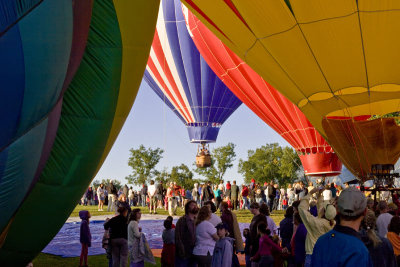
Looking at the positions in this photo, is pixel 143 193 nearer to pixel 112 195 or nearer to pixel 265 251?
pixel 112 195

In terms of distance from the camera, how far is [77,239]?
11.9 meters

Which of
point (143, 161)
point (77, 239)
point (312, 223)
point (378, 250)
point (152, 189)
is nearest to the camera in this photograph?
point (378, 250)

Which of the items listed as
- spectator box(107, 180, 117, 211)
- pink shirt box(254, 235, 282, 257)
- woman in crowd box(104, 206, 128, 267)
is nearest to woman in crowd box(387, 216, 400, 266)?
pink shirt box(254, 235, 282, 257)

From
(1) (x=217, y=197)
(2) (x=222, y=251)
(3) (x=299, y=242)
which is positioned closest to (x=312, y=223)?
(2) (x=222, y=251)

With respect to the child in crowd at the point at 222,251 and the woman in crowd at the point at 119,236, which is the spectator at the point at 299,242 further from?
the woman in crowd at the point at 119,236

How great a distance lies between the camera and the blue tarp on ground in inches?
394

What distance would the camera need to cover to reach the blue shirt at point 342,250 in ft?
8.83

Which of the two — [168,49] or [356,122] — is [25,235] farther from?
[168,49]

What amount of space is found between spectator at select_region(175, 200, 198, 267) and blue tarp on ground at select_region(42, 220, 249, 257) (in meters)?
3.96

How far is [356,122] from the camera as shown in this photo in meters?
7.16

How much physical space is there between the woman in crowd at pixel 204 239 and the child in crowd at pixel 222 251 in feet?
1.24

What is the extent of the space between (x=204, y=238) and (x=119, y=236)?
1.40m

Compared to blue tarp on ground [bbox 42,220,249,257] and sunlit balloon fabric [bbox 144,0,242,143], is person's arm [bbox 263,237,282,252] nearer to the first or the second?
blue tarp on ground [bbox 42,220,249,257]

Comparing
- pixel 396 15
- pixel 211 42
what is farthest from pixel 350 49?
pixel 211 42
